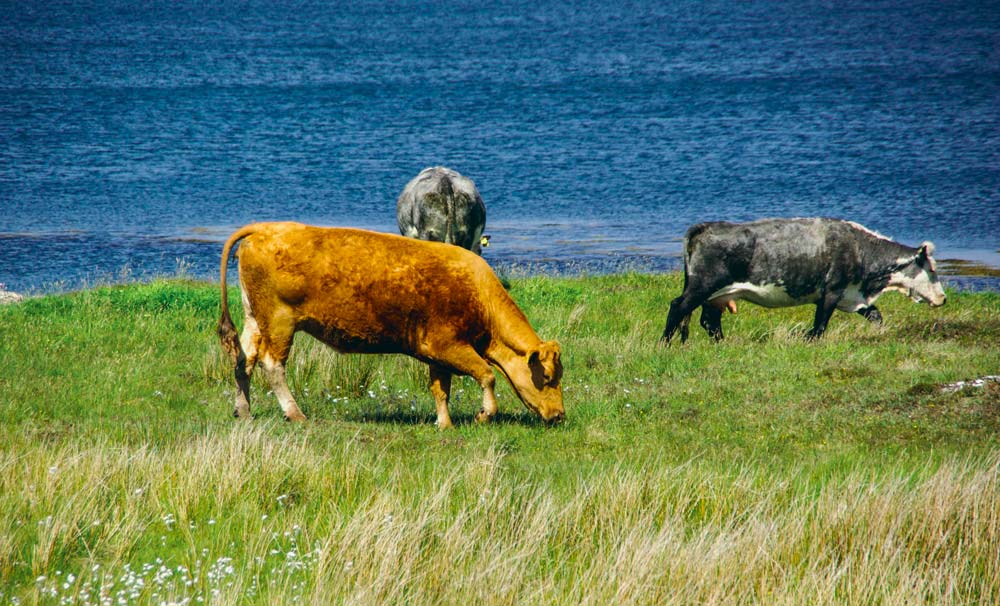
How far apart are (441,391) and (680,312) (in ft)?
16.9

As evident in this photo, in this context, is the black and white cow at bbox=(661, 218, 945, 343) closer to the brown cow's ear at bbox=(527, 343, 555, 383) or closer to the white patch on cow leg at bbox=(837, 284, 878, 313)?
the white patch on cow leg at bbox=(837, 284, 878, 313)

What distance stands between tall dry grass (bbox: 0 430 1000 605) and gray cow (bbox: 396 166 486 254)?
35.2 feet

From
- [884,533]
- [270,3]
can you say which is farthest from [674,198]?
[270,3]

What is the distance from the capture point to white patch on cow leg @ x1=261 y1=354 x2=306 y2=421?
10.0 meters

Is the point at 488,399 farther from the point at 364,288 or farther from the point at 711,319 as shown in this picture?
the point at 711,319

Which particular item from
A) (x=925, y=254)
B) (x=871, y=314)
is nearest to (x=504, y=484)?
(x=871, y=314)

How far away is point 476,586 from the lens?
20.6 ft

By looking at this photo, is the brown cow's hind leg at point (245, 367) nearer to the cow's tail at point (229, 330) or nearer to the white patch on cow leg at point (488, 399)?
the cow's tail at point (229, 330)

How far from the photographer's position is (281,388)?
10.1 metres

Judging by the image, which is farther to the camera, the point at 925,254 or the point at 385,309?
the point at 925,254

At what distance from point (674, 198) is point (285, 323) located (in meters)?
26.2

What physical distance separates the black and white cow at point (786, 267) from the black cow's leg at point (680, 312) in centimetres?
1

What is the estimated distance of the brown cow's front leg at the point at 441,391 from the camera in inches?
393

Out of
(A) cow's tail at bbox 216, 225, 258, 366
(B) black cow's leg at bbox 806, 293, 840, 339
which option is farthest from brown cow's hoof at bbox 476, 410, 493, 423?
(B) black cow's leg at bbox 806, 293, 840, 339
